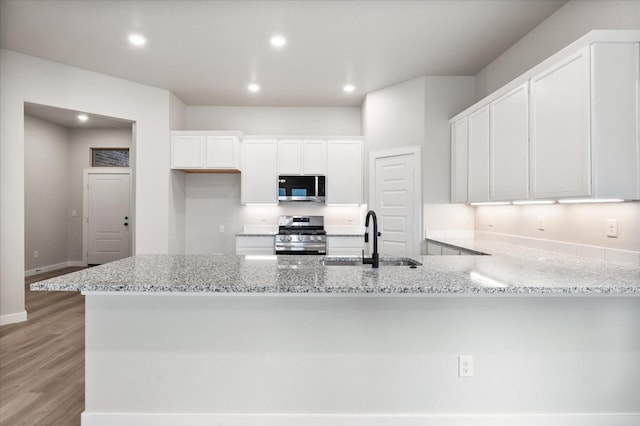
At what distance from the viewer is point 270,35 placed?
3141mm

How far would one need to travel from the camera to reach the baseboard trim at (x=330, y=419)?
68.9 inches

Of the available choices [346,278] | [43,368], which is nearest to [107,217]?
[43,368]

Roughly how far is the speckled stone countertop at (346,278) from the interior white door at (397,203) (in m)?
2.04

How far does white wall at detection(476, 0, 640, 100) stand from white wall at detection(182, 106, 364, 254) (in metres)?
2.17

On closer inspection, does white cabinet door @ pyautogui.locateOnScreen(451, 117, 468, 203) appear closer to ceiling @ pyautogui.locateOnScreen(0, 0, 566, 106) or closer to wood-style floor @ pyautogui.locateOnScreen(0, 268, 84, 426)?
ceiling @ pyautogui.locateOnScreen(0, 0, 566, 106)

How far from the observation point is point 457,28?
3.01m

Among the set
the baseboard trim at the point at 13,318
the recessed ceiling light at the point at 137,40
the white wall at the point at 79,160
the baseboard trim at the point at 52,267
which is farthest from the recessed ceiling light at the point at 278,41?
the baseboard trim at the point at 52,267

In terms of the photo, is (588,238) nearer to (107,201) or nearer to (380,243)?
(380,243)

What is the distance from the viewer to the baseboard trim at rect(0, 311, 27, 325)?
3474 mm

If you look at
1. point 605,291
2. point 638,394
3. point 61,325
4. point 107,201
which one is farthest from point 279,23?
point 107,201

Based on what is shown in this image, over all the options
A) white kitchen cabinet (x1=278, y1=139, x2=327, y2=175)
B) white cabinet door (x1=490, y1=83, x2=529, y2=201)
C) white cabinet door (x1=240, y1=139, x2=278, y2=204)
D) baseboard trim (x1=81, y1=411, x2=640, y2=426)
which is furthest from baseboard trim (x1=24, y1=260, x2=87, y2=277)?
white cabinet door (x1=490, y1=83, x2=529, y2=201)

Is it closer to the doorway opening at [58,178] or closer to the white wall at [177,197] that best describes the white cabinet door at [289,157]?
the white wall at [177,197]

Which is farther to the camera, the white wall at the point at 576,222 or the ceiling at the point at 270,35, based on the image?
the ceiling at the point at 270,35

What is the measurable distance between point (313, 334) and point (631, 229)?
2.11m
